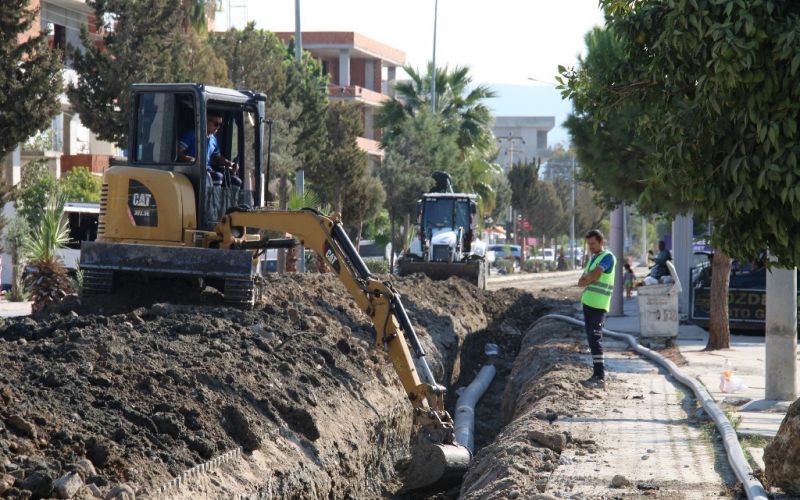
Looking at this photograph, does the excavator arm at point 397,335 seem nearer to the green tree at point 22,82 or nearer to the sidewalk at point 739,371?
the sidewalk at point 739,371

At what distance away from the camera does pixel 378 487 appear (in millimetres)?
12164

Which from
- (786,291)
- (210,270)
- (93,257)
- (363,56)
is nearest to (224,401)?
(210,270)

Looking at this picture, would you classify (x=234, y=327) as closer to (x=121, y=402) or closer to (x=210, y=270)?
(x=210, y=270)

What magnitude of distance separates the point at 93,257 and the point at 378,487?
519cm

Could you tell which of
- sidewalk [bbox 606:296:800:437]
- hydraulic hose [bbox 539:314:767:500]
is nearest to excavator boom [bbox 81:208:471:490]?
hydraulic hose [bbox 539:314:767:500]

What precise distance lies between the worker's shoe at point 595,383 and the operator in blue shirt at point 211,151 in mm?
5180

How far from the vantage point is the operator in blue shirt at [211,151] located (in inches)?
585

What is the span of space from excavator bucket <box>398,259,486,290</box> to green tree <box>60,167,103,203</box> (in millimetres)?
11058

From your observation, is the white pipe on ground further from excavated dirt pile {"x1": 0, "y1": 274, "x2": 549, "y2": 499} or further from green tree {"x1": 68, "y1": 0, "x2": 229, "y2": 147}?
green tree {"x1": 68, "y1": 0, "x2": 229, "y2": 147}

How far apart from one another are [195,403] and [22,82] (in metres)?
18.5

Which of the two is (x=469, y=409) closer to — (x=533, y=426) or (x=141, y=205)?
(x=533, y=426)

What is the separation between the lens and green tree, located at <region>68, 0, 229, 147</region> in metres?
27.3

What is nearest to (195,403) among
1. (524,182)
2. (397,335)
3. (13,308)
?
(397,335)

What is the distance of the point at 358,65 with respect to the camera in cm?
7244
